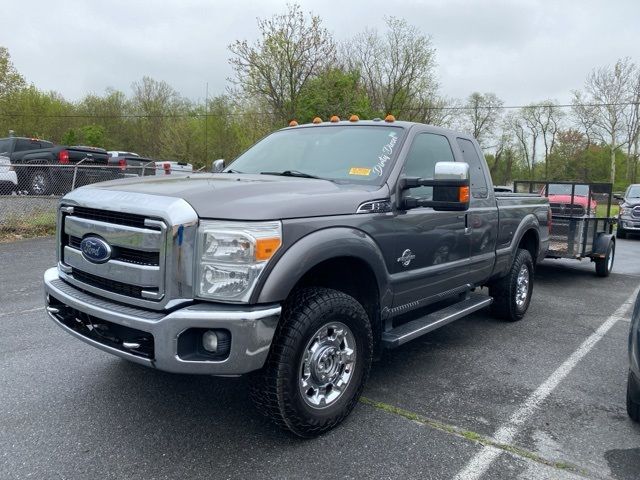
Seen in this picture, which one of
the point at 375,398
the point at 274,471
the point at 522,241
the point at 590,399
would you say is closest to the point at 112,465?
the point at 274,471

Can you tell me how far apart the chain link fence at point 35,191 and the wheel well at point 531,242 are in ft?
25.5

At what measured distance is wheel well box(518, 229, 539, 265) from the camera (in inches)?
246

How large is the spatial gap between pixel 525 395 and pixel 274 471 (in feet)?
6.89

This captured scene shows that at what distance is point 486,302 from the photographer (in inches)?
197

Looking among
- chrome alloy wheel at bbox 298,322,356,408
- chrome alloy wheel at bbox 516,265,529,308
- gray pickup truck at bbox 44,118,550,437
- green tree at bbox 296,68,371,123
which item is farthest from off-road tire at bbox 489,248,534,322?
green tree at bbox 296,68,371,123

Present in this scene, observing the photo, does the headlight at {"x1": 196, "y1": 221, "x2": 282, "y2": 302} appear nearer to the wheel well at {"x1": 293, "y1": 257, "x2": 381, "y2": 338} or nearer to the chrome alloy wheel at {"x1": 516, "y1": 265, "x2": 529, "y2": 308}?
the wheel well at {"x1": 293, "y1": 257, "x2": 381, "y2": 338}

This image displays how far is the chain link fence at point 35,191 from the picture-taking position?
11172 mm

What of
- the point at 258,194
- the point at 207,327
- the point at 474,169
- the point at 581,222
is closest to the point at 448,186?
the point at 258,194

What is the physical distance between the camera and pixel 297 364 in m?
2.93

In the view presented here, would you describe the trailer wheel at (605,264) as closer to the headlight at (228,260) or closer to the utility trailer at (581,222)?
the utility trailer at (581,222)

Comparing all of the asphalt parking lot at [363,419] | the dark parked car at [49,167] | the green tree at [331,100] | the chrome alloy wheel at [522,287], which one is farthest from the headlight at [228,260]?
the green tree at [331,100]

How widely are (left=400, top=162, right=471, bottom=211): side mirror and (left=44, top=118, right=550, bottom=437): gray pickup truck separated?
0.01m

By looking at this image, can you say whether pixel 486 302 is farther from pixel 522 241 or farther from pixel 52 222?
pixel 52 222

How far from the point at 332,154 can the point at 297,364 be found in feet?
6.03
